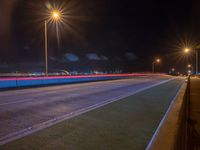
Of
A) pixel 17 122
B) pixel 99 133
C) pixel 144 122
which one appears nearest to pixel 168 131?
pixel 144 122

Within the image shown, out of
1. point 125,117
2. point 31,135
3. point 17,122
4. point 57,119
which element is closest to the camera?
point 31,135

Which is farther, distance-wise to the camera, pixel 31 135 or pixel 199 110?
pixel 199 110

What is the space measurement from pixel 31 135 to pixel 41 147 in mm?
901

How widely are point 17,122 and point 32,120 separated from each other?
0.49 meters

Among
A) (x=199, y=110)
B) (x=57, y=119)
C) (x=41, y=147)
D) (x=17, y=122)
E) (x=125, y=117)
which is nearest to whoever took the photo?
(x=41, y=147)

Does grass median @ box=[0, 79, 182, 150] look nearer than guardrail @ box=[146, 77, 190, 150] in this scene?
No

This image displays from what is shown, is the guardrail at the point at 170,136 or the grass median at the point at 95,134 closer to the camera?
the guardrail at the point at 170,136

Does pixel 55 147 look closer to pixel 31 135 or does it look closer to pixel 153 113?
pixel 31 135

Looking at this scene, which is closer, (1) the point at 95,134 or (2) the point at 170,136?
(2) the point at 170,136

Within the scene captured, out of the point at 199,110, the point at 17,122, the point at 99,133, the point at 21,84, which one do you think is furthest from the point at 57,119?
the point at 21,84

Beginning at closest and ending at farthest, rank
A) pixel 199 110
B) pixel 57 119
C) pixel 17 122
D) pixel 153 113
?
1. pixel 17 122
2. pixel 57 119
3. pixel 153 113
4. pixel 199 110

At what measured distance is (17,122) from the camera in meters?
5.82

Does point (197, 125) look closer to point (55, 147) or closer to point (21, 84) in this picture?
point (55, 147)

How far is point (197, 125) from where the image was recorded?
5.84 meters
